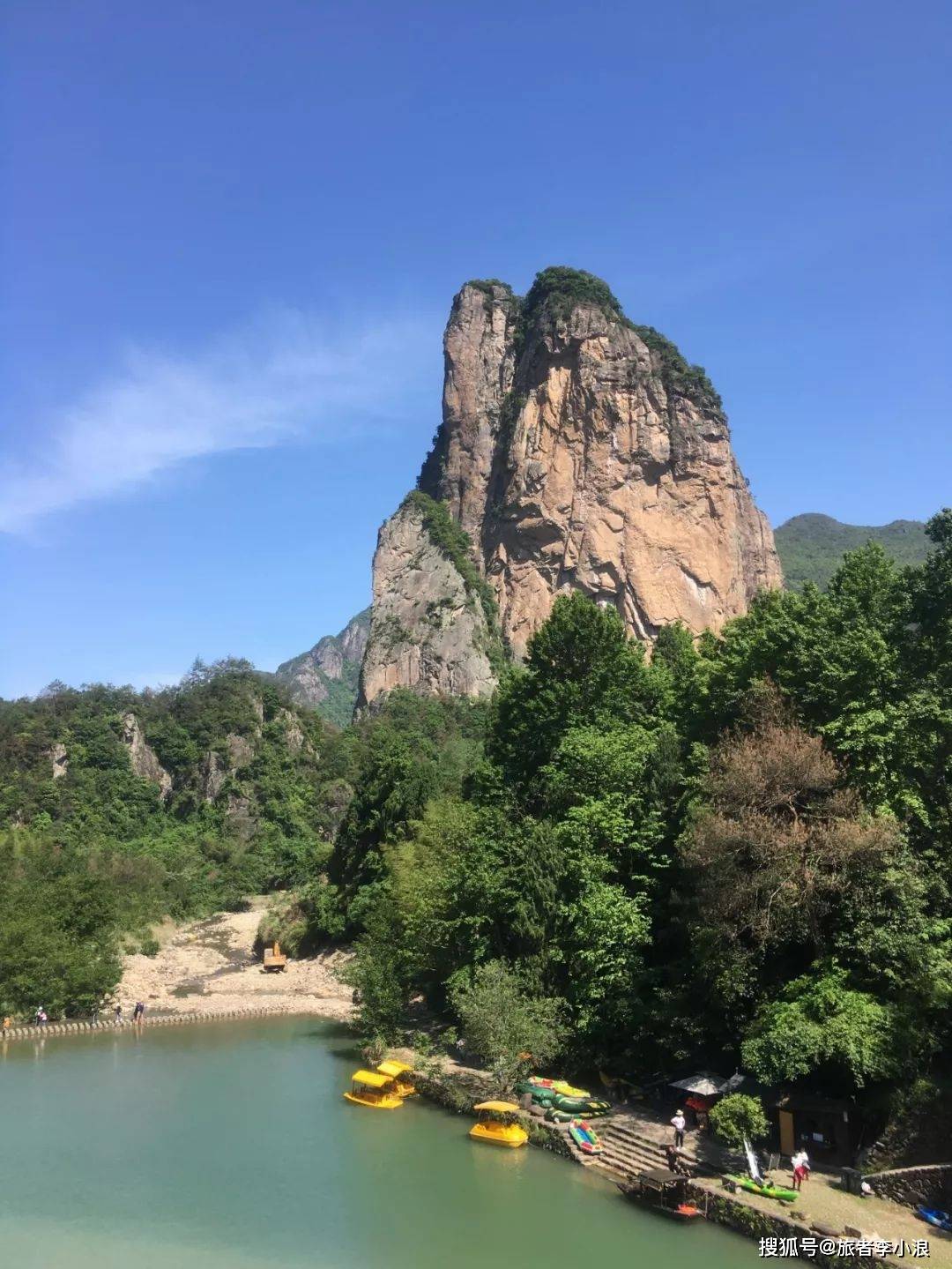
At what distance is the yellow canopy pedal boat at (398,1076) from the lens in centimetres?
2262

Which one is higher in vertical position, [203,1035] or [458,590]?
[458,590]

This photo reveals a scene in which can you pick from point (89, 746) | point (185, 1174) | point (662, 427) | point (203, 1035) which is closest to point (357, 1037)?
point (203, 1035)

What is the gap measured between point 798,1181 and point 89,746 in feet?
220

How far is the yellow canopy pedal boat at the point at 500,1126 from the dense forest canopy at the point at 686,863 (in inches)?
71.6

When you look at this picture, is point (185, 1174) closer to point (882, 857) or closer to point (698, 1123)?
point (698, 1123)

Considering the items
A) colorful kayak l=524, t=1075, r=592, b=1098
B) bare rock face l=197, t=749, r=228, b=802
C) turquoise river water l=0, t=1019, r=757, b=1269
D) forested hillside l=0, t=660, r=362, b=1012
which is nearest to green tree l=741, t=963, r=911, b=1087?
turquoise river water l=0, t=1019, r=757, b=1269

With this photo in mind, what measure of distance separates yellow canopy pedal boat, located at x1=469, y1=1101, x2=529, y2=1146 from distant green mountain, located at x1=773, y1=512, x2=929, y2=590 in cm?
9164

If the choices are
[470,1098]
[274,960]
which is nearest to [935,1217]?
[470,1098]

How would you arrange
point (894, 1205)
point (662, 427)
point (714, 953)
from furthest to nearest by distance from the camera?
point (662, 427)
point (714, 953)
point (894, 1205)

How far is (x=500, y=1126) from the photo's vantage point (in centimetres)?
1941

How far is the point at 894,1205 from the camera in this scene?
47.6 feet

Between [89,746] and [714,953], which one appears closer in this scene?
[714,953]

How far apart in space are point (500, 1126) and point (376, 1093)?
4.32 meters

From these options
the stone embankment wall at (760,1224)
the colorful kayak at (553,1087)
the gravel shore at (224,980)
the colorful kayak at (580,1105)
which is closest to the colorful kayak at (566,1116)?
the colorful kayak at (580,1105)
